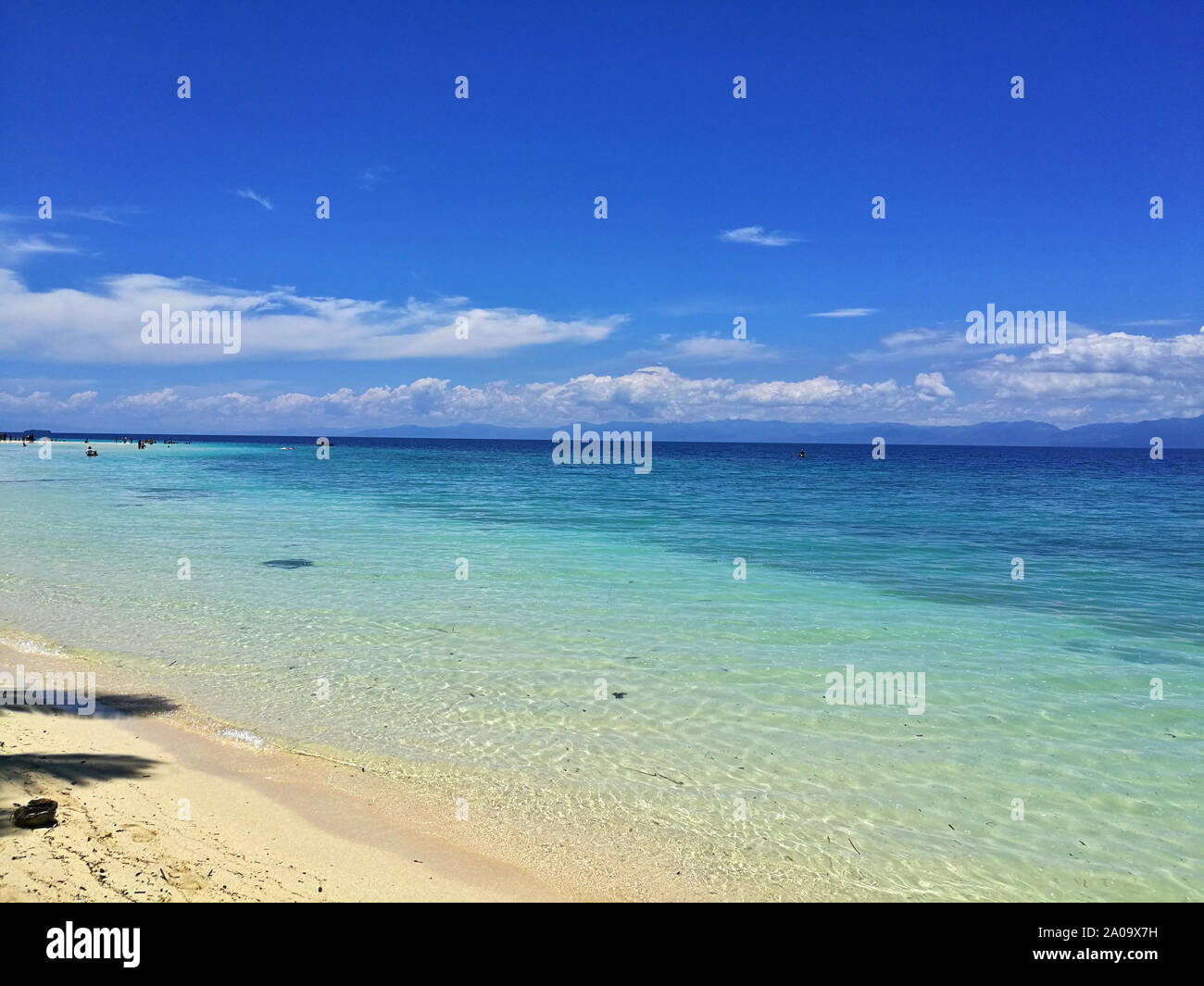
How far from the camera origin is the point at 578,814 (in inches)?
260

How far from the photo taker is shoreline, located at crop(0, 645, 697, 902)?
16.7ft

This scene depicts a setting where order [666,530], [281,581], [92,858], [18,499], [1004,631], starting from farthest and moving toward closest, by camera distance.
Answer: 1. [18,499]
2. [666,530]
3. [281,581]
4. [1004,631]
5. [92,858]

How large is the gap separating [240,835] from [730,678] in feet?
22.0

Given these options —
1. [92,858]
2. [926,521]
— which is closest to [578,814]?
[92,858]

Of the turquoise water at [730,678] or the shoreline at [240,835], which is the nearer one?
the shoreline at [240,835]

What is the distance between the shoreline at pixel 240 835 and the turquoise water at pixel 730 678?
22.0 inches

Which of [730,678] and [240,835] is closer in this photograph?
[240,835]

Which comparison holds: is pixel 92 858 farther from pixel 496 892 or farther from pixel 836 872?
pixel 836 872

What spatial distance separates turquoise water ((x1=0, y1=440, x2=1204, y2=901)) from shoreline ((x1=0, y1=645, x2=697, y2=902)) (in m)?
Answer: 0.56

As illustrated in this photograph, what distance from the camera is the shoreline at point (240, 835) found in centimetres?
509

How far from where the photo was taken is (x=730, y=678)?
1044cm

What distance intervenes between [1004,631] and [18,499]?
145ft

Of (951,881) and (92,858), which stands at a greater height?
(92,858)

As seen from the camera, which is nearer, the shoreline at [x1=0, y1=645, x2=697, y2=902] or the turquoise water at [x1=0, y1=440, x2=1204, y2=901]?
the shoreline at [x1=0, y1=645, x2=697, y2=902]
